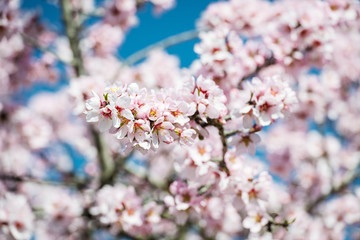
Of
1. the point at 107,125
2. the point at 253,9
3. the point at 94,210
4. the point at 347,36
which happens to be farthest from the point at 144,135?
the point at 347,36

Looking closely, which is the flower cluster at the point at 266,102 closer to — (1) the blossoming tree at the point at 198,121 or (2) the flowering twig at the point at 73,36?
(1) the blossoming tree at the point at 198,121

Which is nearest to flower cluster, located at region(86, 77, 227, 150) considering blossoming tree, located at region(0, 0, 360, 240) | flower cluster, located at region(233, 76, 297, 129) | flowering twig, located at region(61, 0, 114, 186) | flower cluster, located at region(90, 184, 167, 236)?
blossoming tree, located at region(0, 0, 360, 240)

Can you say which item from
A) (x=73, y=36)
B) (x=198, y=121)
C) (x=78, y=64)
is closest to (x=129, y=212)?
(x=198, y=121)

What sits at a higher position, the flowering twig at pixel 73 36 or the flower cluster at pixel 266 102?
the flowering twig at pixel 73 36

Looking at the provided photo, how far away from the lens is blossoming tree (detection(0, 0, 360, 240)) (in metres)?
1.89

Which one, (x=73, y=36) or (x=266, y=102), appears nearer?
(x=266, y=102)

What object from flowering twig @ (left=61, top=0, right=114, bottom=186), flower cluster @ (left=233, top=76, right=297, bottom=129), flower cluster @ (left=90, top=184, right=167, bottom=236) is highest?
flowering twig @ (left=61, top=0, right=114, bottom=186)

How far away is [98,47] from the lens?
490 cm

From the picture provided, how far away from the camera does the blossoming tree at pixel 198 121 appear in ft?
6.21

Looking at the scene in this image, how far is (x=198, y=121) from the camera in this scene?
1.92 m

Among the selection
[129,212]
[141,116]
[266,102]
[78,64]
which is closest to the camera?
[141,116]

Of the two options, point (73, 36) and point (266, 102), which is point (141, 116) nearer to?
point (266, 102)

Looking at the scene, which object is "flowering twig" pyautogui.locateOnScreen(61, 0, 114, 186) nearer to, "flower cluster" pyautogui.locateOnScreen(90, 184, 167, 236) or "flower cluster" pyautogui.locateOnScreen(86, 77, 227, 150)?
"flower cluster" pyautogui.locateOnScreen(90, 184, 167, 236)

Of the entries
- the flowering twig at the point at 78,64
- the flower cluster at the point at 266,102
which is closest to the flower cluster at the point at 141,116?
the flower cluster at the point at 266,102
